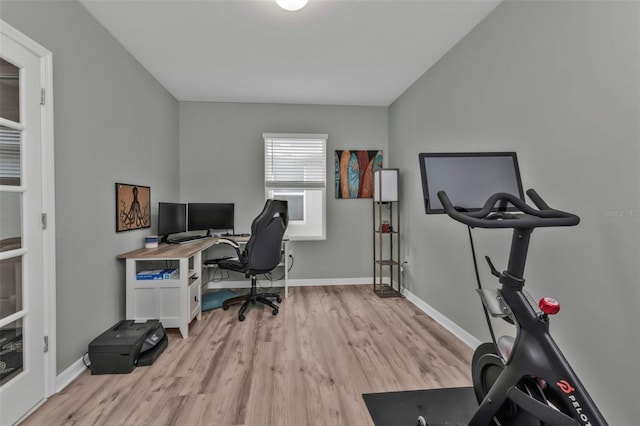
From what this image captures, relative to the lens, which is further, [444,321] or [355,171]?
[355,171]

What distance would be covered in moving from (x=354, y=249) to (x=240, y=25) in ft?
10.0

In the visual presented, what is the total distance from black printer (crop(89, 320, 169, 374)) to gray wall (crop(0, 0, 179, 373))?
14 centimetres

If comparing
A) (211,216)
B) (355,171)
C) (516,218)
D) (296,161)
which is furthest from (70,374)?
(355,171)

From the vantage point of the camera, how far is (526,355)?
1.05 metres

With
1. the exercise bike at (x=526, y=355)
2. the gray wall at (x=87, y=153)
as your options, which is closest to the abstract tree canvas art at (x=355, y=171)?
the gray wall at (x=87, y=153)

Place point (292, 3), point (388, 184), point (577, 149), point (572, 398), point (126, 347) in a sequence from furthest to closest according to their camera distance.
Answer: point (388, 184) < point (126, 347) < point (292, 3) < point (577, 149) < point (572, 398)

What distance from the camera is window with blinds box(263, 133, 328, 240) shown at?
408 cm

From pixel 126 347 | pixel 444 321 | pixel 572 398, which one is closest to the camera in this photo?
pixel 572 398

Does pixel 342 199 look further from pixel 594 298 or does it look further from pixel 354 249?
pixel 594 298

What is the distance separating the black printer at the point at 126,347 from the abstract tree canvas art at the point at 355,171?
2.79 meters

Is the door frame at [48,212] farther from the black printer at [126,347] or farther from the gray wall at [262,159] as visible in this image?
the gray wall at [262,159]

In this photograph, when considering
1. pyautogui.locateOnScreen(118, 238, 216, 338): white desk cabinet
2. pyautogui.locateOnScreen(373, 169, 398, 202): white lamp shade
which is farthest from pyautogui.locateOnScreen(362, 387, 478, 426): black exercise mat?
pyautogui.locateOnScreen(373, 169, 398, 202): white lamp shade

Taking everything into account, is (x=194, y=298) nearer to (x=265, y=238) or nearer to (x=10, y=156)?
(x=265, y=238)

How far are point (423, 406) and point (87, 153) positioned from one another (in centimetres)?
285
